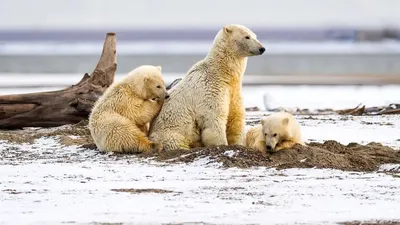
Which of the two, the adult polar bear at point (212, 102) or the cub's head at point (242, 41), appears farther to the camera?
the cub's head at point (242, 41)

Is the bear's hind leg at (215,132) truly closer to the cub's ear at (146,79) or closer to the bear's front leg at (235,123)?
the bear's front leg at (235,123)

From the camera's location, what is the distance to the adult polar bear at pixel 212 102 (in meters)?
8.14

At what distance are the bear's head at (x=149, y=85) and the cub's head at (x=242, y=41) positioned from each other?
684 millimetres

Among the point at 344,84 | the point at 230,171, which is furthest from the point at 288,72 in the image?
the point at 230,171

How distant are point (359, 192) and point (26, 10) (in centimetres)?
4876

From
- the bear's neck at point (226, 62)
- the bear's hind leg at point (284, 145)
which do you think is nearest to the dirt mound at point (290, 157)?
the bear's hind leg at point (284, 145)

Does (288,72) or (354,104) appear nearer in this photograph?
(354,104)

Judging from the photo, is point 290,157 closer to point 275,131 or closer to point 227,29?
point 275,131

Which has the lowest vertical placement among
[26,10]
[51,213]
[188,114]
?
[51,213]

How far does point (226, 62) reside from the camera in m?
8.34

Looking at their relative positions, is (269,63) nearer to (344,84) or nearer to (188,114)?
(344,84)

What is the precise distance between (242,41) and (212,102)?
601 millimetres

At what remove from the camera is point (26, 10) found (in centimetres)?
5359

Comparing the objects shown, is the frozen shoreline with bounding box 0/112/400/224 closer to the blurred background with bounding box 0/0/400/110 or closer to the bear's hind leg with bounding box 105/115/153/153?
the bear's hind leg with bounding box 105/115/153/153
